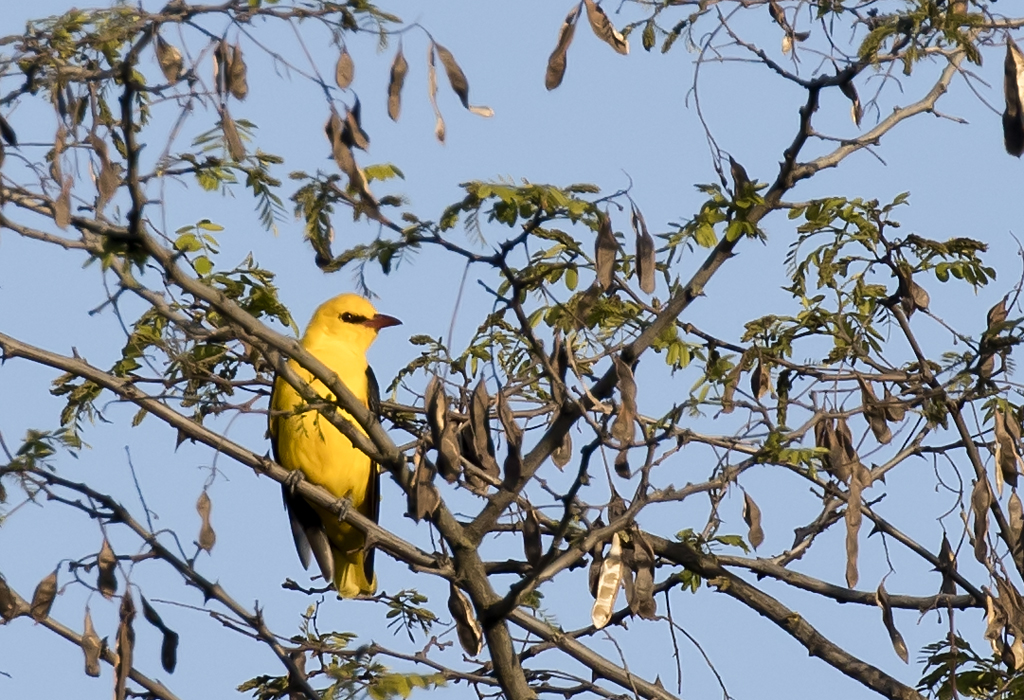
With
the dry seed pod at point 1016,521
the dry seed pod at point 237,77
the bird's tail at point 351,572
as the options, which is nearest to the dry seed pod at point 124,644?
the dry seed pod at point 237,77

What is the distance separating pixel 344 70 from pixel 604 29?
64cm

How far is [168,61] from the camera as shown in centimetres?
307

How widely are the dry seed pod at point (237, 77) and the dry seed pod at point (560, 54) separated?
753 mm

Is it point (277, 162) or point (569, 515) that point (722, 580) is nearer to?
point (569, 515)

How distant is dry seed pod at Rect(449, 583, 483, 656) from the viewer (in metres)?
4.20

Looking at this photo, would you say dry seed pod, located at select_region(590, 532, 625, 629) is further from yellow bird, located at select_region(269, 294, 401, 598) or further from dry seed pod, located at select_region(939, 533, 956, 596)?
yellow bird, located at select_region(269, 294, 401, 598)

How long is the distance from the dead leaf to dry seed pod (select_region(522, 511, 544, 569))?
88 centimetres

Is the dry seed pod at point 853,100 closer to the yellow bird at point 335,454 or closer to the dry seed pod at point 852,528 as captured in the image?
the dry seed pod at point 852,528

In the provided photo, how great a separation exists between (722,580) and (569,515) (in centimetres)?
94

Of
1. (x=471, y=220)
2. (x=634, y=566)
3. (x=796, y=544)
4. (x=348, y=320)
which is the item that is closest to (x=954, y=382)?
(x=796, y=544)

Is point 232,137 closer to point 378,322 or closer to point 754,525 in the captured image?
point 754,525

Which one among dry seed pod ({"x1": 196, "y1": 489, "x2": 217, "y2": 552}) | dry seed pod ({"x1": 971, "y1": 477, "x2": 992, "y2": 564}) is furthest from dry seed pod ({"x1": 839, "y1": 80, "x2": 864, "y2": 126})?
dry seed pod ({"x1": 196, "y1": 489, "x2": 217, "y2": 552})

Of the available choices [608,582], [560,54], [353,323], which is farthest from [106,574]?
[353,323]

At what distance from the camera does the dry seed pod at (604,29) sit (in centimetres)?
332
